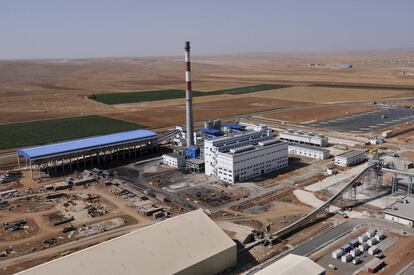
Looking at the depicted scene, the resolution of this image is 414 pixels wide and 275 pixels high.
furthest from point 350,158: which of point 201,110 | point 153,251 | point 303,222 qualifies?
point 201,110

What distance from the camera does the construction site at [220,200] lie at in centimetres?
4269

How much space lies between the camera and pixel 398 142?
311ft

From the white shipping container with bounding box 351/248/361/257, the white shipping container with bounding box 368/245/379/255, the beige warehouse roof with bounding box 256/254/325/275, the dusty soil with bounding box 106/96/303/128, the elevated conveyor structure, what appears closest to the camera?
the beige warehouse roof with bounding box 256/254/325/275

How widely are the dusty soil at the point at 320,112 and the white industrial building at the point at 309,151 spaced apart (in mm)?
38655

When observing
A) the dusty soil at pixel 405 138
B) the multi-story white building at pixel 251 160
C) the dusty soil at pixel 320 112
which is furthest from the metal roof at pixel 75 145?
the dusty soil at pixel 405 138

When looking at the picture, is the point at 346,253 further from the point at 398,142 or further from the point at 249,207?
the point at 398,142

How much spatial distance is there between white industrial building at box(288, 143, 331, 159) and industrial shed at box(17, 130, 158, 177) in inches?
1256

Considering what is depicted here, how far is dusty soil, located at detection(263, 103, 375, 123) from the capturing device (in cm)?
12907

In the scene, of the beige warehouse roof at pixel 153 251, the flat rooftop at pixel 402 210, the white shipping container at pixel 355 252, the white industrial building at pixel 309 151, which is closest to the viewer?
the beige warehouse roof at pixel 153 251

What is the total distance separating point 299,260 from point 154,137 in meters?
58.6

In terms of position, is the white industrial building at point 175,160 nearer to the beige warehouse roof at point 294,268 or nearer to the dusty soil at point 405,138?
the beige warehouse roof at point 294,268

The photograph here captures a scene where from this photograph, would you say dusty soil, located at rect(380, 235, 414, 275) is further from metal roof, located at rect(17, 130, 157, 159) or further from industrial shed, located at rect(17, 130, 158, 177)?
metal roof, located at rect(17, 130, 157, 159)

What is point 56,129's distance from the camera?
11825cm

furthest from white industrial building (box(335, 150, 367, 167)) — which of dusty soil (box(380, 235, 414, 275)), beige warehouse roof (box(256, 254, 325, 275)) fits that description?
beige warehouse roof (box(256, 254, 325, 275))
